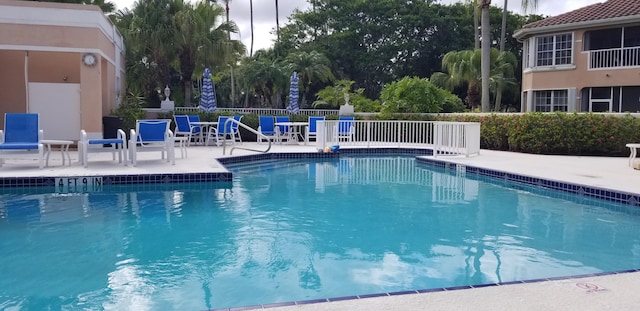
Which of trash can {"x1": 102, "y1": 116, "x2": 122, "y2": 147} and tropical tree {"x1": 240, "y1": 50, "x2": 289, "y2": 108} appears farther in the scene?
tropical tree {"x1": 240, "y1": 50, "x2": 289, "y2": 108}

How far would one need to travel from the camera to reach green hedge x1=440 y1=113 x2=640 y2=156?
44.3 ft

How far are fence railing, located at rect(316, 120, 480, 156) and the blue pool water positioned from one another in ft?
12.8

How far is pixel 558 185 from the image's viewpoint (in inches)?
322

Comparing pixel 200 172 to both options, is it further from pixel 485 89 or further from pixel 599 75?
pixel 599 75

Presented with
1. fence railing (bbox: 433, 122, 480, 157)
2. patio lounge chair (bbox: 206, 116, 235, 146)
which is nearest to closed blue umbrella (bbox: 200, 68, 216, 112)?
patio lounge chair (bbox: 206, 116, 235, 146)

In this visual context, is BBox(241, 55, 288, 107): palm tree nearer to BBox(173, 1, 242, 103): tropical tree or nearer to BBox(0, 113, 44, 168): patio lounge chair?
BBox(173, 1, 242, 103): tropical tree

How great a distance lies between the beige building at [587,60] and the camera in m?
18.8

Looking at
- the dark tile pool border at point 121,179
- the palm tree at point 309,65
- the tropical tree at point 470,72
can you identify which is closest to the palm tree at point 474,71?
the tropical tree at point 470,72

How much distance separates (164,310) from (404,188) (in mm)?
5829

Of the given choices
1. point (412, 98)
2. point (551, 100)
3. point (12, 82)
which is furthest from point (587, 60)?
point (12, 82)

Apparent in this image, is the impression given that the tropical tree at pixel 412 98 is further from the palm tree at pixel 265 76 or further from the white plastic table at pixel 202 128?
the palm tree at pixel 265 76

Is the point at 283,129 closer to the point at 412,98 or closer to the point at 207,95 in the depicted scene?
the point at 207,95

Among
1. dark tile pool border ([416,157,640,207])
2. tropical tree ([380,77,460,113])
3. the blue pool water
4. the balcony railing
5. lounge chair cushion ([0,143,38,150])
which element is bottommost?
the blue pool water

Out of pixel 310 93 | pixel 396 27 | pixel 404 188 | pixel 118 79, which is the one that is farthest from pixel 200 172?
pixel 396 27
